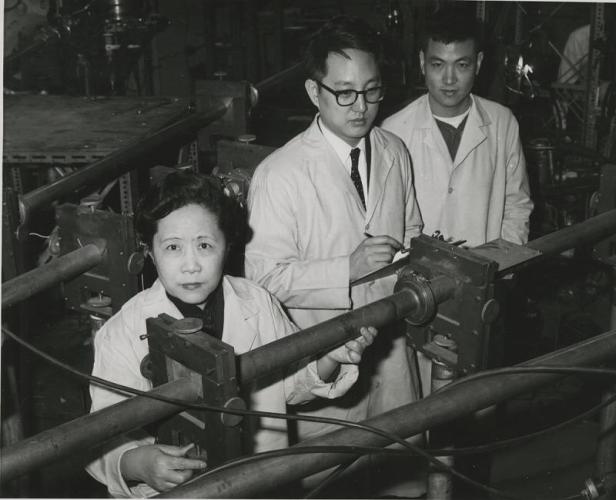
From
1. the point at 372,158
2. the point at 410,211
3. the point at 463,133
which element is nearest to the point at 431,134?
the point at 463,133

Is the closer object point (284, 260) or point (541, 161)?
point (284, 260)

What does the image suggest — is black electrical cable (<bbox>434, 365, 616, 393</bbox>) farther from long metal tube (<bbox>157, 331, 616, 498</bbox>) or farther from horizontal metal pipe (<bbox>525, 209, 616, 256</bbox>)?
horizontal metal pipe (<bbox>525, 209, 616, 256</bbox>)

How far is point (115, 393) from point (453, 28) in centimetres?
177

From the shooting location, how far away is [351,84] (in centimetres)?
202

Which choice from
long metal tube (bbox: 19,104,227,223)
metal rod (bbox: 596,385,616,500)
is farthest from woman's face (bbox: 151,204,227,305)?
metal rod (bbox: 596,385,616,500)

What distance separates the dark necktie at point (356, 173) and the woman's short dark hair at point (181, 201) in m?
0.56

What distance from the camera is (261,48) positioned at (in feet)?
31.6

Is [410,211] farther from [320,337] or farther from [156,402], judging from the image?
[156,402]

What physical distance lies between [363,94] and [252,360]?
3.48 feet

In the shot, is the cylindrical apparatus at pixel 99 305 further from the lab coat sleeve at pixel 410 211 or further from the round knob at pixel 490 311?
the round knob at pixel 490 311

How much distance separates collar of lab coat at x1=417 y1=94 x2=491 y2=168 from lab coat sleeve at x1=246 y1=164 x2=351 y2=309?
0.77 m

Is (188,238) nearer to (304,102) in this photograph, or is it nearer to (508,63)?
(508,63)

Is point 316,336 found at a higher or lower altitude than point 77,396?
higher

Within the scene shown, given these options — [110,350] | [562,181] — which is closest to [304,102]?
[562,181]
